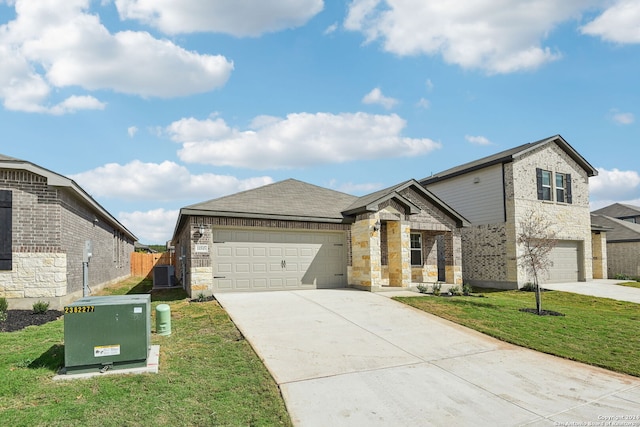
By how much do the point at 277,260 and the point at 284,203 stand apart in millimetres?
2369

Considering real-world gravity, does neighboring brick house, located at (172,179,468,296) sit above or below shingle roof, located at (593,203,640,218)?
below

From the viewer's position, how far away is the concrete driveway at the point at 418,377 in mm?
5008

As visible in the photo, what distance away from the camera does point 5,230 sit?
10.7m

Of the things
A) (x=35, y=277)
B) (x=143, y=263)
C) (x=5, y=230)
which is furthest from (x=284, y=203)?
(x=143, y=263)

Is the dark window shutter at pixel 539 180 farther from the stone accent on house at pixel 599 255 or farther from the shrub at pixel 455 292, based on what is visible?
the shrub at pixel 455 292

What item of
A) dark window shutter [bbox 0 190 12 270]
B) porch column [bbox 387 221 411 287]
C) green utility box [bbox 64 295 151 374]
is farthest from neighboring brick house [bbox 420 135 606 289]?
dark window shutter [bbox 0 190 12 270]

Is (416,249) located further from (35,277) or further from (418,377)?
(35,277)

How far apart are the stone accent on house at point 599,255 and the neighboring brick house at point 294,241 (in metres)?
15.3

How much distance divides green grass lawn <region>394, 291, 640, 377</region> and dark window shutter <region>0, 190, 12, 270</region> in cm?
1145

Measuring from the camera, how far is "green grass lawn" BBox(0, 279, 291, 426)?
15.0ft

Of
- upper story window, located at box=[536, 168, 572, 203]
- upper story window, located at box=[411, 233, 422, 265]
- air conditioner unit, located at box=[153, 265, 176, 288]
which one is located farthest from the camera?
upper story window, located at box=[536, 168, 572, 203]

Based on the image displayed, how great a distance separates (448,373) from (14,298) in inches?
447

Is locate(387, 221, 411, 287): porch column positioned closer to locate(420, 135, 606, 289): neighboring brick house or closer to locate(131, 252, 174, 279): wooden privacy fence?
locate(420, 135, 606, 289): neighboring brick house

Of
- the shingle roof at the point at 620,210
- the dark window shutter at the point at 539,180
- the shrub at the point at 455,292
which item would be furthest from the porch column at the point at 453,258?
the shingle roof at the point at 620,210
